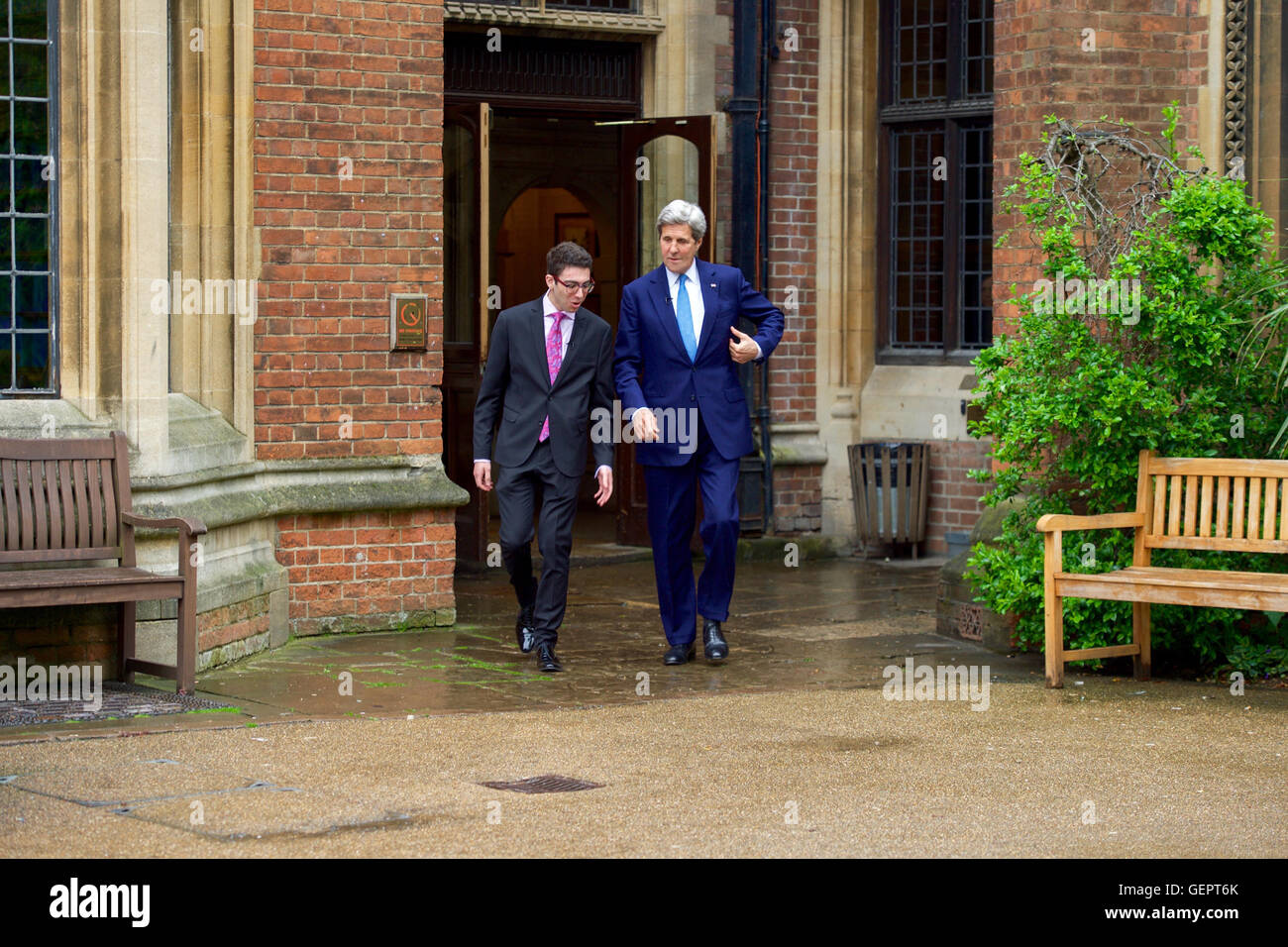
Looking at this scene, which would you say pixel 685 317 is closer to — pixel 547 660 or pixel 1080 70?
pixel 547 660

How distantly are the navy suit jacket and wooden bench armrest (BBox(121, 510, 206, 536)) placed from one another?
197 centimetres

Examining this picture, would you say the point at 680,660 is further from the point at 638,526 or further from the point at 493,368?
the point at 638,526

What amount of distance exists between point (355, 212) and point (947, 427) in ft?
17.1

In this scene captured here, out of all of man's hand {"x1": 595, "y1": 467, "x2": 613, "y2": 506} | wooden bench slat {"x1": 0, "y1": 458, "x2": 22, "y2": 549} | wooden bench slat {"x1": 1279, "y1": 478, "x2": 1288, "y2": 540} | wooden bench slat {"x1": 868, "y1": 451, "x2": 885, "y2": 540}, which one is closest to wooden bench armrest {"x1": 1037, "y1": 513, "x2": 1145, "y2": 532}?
wooden bench slat {"x1": 1279, "y1": 478, "x2": 1288, "y2": 540}

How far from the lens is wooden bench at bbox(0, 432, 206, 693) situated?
765cm

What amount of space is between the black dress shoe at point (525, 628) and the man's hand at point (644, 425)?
3.51ft

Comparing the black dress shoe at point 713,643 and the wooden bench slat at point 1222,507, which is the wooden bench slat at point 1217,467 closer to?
the wooden bench slat at point 1222,507

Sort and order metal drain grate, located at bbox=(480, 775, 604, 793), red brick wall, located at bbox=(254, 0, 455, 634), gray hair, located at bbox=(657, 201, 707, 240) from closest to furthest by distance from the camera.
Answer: metal drain grate, located at bbox=(480, 775, 604, 793)
gray hair, located at bbox=(657, 201, 707, 240)
red brick wall, located at bbox=(254, 0, 455, 634)

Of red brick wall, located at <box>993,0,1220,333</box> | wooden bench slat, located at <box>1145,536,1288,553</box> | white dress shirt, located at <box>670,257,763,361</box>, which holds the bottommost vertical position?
wooden bench slat, located at <box>1145,536,1288,553</box>

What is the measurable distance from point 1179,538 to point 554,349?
9.29 feet

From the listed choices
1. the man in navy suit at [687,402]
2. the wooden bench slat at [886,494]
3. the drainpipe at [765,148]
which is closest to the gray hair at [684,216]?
the man in navy suit at [687,402]

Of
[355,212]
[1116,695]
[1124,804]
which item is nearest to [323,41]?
[355,212]

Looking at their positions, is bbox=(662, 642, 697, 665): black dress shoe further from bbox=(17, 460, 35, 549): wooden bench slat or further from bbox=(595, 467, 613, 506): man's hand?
bbox=(17, 460, 35, 549): wooden bench slat

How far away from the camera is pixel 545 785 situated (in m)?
6.25
